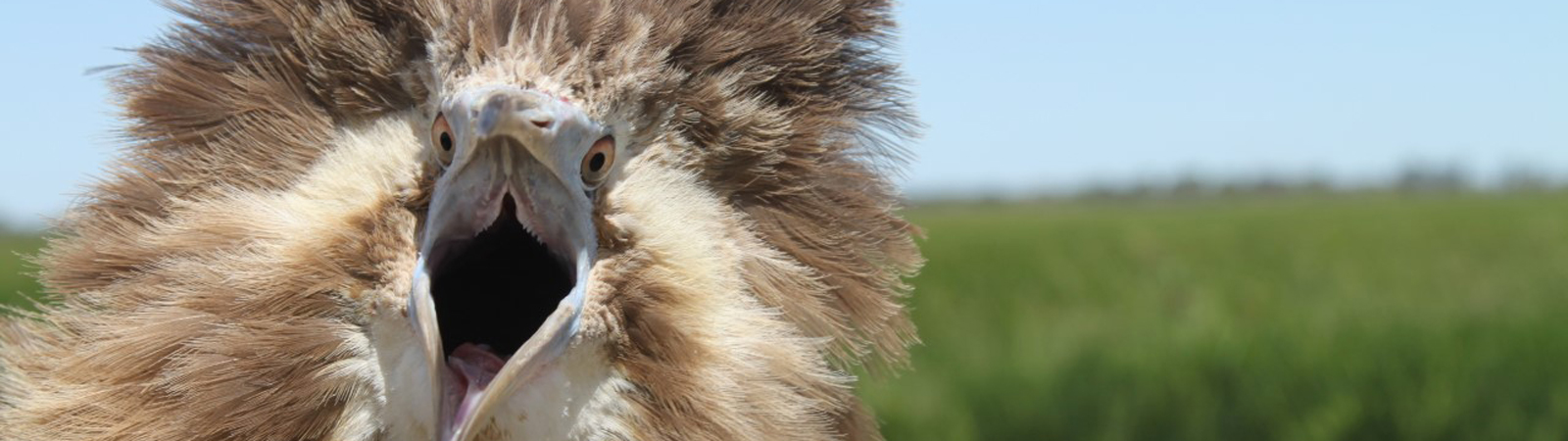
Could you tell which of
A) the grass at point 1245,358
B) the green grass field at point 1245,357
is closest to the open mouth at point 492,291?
the green grass field at point 1245,357

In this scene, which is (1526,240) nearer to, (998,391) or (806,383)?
(998,391)

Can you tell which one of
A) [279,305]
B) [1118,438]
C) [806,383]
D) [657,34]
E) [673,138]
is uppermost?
[657,34]

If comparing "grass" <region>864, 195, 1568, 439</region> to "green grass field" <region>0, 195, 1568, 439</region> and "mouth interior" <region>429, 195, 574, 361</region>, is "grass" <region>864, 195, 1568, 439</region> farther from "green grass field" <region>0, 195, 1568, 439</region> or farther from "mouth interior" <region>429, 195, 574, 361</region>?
"mouth interior" <region>429, 195, 574, 361</region>

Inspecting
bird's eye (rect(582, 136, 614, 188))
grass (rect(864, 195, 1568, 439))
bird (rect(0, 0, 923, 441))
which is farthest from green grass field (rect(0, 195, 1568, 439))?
bird's eye (rect(582, 136, 614, 188))

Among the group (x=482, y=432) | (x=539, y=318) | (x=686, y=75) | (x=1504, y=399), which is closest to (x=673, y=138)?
(x=686, y=75)

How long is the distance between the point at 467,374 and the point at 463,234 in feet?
0.45

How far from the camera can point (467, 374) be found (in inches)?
56.6

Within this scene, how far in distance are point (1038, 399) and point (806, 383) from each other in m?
4.31

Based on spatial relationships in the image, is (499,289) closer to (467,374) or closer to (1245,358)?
(467,374)

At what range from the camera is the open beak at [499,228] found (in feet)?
4.50

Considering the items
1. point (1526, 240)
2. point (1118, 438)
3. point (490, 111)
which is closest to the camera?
point (490, 111)

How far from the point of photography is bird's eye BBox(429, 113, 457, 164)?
4.82 ft

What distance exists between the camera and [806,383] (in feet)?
5.38

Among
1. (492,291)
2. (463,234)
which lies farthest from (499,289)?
(463,234)
